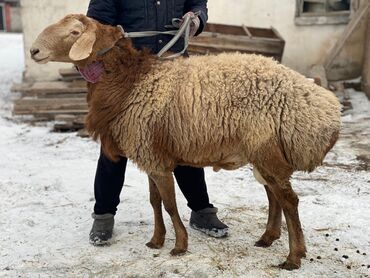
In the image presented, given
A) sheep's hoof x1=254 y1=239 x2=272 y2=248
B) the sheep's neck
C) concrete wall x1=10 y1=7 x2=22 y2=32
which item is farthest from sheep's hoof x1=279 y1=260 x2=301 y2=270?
concrete wall x1=10 y1=7 x2=22 y2=32

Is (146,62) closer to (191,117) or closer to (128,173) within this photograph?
(191,117)

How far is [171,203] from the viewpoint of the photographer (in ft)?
12.9

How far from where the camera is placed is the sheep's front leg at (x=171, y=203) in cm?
382

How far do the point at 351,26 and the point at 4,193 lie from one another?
7460 millimetres

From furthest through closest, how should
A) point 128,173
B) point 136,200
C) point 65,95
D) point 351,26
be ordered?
point 351,26 < point 65,95 < point 128,173 < point 136,200

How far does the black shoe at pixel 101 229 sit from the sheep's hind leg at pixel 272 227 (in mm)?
1161

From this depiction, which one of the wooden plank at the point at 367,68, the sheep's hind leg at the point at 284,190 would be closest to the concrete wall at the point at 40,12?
the wooden plank at the point at 367,68

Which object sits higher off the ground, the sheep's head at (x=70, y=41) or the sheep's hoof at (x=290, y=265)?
the sheep's head at (x=70, y=41)

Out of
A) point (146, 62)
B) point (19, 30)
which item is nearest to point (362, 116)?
point (146, 62)

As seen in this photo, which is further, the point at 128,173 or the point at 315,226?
the point at 128,173

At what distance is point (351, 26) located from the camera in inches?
400

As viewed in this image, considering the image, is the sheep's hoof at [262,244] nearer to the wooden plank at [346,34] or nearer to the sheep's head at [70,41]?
the sheep's head at [70,41]

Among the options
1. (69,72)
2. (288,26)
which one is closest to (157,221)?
(69,72)

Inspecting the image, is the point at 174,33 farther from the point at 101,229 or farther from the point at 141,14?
the point at 101,229
